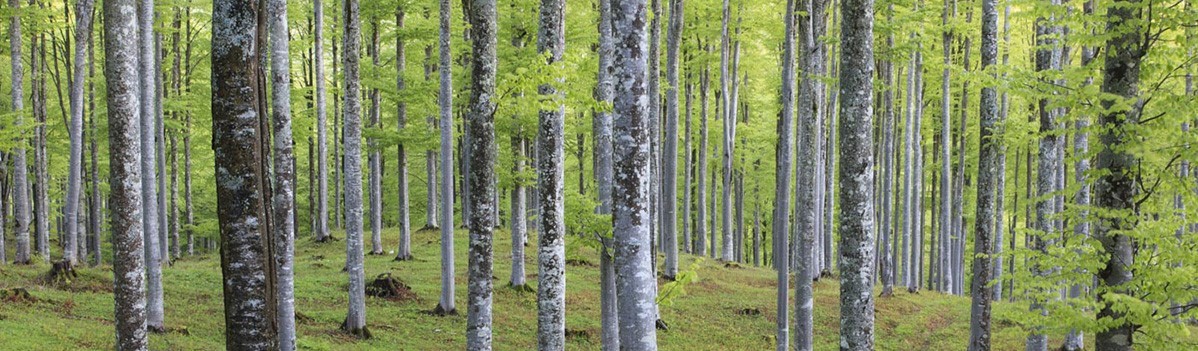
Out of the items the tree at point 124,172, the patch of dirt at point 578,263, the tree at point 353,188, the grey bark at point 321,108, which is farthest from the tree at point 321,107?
the tree at point 124,172

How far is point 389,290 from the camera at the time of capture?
1673cm

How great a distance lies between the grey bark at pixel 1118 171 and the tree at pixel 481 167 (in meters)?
6.68

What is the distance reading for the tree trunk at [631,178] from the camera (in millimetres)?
6301

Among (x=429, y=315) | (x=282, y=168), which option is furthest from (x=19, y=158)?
(x=282, y=168)

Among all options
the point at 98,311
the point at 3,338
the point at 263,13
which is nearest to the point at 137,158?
the point at 3,338

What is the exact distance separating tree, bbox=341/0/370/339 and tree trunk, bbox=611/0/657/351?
25.4 feet

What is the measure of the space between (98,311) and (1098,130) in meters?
15.1

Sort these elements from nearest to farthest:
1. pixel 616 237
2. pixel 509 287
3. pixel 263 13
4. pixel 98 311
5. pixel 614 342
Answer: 1. pixel 263 13
2. pixel 616 237
3. pixel 614 342
4. pixel 98 311
5. pixel 509 287

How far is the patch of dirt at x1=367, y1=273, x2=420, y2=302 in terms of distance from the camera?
16609 mm

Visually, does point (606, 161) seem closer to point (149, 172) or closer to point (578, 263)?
point (149, 172)

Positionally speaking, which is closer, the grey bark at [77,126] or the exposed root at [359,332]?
the exposed root at [359,332]

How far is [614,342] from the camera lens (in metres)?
10.2

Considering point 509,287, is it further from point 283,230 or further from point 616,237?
point 616,237

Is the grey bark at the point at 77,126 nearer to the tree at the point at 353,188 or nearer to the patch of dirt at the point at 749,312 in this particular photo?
the tree at the point at 353,188
